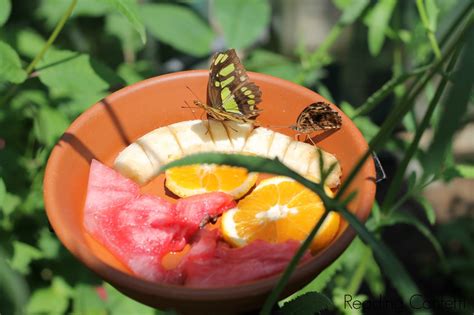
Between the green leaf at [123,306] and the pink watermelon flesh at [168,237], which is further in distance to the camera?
the green leaf at [123,306]

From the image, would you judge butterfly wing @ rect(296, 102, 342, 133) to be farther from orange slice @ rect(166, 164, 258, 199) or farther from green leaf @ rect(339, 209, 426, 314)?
green leaf @ rect(339, 209, 426, 314)

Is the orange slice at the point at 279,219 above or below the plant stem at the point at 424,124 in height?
below

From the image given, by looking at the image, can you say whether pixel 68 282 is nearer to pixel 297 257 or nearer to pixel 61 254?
pixel 61 254

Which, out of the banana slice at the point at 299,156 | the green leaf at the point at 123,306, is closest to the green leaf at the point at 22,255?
the green leaf at the point at 123,306

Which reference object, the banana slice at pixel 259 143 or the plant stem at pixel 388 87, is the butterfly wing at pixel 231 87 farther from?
the plant stem at pixel 388 87

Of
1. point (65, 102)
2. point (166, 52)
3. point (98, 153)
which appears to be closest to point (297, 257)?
point (98, 153)

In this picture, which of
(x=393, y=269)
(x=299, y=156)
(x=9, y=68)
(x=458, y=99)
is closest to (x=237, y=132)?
(x=299, y=156)

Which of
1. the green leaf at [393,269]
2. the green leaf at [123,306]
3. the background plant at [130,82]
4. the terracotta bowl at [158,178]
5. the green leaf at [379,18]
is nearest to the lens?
the green leaf at [393,269]

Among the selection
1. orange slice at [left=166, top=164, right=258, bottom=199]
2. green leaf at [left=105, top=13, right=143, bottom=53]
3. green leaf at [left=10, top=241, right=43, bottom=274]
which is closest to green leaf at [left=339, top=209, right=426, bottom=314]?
orange slice at [left=166, top=164, right=258, bottom=199]
